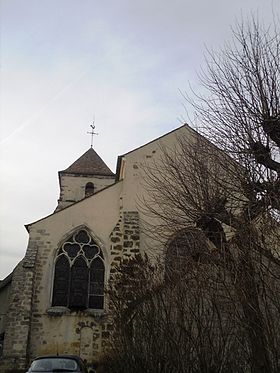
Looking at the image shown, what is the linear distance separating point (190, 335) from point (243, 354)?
96 cm

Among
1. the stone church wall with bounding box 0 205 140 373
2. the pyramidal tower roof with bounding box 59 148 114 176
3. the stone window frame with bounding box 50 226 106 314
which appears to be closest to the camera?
the stone church wall with bounding box 0 205 140 373

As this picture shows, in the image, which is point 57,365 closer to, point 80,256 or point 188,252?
point 188,252

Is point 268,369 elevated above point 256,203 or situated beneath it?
situated beneath

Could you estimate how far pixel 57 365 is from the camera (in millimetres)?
9734

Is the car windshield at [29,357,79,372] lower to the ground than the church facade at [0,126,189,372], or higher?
lower

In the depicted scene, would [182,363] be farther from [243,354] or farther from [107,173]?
[107,173]

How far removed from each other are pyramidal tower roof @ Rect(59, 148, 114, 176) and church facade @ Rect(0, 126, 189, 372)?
1187 centimetres

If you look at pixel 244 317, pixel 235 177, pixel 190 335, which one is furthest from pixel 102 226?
pixel 244 317

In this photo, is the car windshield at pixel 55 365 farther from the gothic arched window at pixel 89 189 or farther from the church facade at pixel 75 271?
the gothic arched window at pixel 89 189

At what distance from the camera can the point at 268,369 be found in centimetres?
572

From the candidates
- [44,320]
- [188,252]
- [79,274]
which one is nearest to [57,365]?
[188,252]

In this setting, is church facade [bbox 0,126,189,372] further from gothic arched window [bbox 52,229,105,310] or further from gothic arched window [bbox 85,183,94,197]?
gothic arched window [bbox 85,183,94,197]

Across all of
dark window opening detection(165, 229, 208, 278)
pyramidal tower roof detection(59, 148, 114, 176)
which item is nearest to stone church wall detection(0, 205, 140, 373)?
dark window opening detection(165, 229, 208, 278)

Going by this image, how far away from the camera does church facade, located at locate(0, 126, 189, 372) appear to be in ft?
49.1
